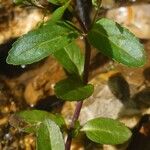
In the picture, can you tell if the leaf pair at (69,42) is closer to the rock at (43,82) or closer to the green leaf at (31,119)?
the green leaf at (31,119)

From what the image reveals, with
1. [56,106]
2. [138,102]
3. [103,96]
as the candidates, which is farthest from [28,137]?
[138,102]

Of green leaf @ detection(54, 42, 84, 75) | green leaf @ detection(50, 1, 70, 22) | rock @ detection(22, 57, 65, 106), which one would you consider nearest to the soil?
rock @ detection(22, 57, 65, 106)

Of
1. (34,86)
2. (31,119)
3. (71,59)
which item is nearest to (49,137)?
(31,119)

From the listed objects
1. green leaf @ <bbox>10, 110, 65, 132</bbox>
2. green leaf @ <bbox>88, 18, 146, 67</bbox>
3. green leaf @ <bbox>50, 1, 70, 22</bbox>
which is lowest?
green leaf @ <bbox>10, 110, 65, 132</bbox>

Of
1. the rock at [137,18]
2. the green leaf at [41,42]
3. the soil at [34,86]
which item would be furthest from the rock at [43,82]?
the green leaf at [41,42]

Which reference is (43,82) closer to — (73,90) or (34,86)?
(34,86)

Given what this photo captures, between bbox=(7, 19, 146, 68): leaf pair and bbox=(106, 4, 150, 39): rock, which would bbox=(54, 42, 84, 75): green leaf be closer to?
bbox=(7, 19, 146, 68): leaf pair

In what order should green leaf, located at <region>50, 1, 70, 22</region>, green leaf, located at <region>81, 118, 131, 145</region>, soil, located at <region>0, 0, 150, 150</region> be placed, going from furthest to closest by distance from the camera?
soil, located at <region>0, 0, 150, 150</region> → green leaf, located at <region>81, 118, 131, 145</region> → green leaf, located at <region>50, 1, 70, 22</region>
